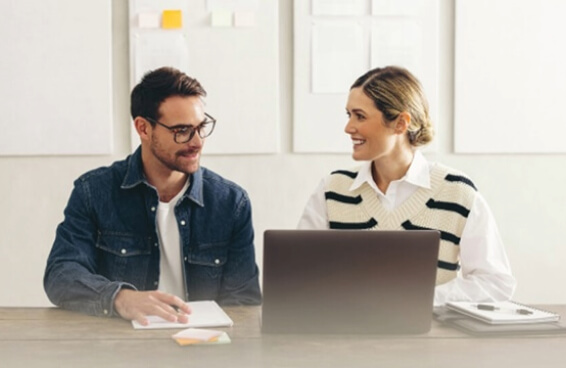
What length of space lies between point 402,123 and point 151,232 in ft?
2.79

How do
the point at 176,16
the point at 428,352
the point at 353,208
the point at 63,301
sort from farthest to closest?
the point at 176,16
the point at 353,208
the point at 63,301
the point at 428,352

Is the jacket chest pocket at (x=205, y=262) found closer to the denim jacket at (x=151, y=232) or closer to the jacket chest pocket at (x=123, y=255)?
the denim jacket at (x=151, y=232)

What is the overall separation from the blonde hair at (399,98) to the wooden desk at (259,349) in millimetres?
882

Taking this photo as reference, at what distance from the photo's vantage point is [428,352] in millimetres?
1523

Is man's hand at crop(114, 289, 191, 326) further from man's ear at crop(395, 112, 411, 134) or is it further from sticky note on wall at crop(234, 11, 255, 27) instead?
sticky note on wall at crop(234, 11, 255, 27)

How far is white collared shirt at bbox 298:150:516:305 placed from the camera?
6.71 feet

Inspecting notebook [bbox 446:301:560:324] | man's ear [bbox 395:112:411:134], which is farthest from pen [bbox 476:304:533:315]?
man's ear [bbox 395:112:411:134]

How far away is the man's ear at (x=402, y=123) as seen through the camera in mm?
2451

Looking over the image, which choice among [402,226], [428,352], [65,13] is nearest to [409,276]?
[428,352]

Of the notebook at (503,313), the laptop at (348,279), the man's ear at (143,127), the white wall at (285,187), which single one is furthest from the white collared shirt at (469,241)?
the white wall at (285,187)

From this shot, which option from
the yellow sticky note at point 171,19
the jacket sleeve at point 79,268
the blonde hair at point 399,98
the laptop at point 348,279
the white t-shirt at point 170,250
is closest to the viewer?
the laptop at point 348,279

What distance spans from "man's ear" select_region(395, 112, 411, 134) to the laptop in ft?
2.98

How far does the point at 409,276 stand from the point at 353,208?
80 cm

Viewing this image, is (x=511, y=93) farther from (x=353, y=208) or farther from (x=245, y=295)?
(x=245, y=295)
